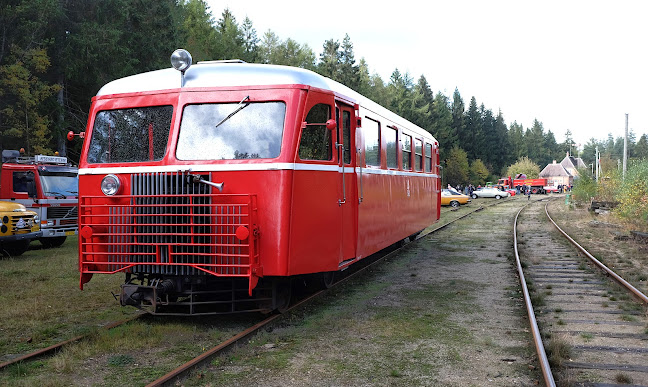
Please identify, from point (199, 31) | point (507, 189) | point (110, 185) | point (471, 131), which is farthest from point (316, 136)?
point (471, 131)

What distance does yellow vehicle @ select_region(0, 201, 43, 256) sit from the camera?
13.2 metres

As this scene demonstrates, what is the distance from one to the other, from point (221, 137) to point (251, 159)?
0.49 metres

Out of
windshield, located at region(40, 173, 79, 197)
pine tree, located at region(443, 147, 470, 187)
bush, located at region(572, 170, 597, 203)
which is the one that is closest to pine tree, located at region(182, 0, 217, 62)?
windshield, located at region(40, 173, 79, 197)

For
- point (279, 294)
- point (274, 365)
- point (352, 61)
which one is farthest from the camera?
point (352, 61)

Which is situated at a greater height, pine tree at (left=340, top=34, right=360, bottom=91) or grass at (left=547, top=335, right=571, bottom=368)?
pine tree at (left=340, top=34, right=360, bottom=91)

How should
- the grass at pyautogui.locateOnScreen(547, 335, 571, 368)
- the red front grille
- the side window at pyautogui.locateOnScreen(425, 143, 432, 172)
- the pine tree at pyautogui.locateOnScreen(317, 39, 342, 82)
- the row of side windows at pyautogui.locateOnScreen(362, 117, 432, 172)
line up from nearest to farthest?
the grass at pyautogui.locateOnScreen(547, 335, 571, 368) < the red front grille < the row of side windows at pyautogui.locateOnScreen(362, 117, 432, 172) < the side window at pyautogui.locateOnScreen(425, 143, 432, 172) < the pine tree at pyautogui.locateOnScreen(317, 39, 342, 82)

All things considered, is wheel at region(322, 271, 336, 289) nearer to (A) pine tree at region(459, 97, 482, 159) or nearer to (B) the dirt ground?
(B) the dirt ground

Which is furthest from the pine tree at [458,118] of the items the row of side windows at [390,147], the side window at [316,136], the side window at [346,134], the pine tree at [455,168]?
the side window at [316,136]

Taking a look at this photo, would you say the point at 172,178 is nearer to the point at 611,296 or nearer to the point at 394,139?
the point at 394,139

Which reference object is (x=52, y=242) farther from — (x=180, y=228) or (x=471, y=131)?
(x=471, y=131)

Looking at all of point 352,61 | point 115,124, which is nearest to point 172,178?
point 115,124

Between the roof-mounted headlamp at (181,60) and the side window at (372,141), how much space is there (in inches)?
119

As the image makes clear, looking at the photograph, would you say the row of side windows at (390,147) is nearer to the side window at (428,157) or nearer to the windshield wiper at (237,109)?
the side window at (428,157)

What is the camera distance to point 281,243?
250 inches
